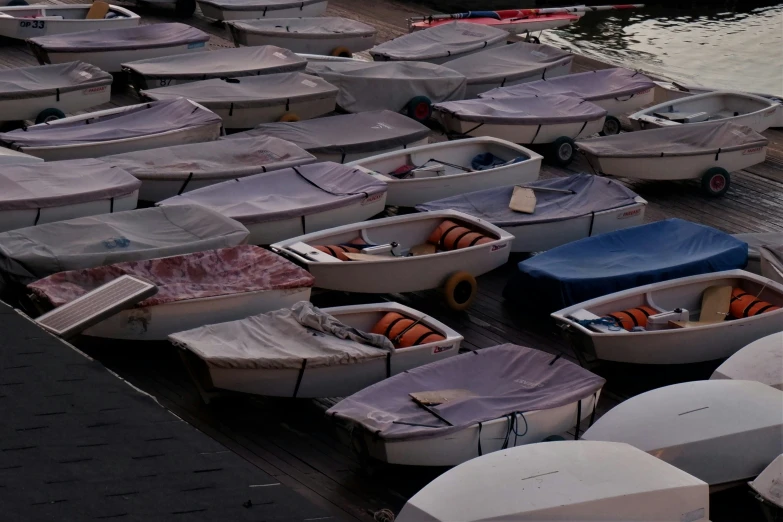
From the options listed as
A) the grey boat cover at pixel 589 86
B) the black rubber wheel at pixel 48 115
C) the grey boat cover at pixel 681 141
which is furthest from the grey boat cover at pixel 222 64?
the grey boat cover at pixel 681 141

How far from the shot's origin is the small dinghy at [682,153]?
15.3 m

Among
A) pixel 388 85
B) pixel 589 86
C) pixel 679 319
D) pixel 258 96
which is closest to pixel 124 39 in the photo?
pixel 258 96

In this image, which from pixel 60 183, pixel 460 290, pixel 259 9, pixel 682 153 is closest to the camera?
pixel 460 290

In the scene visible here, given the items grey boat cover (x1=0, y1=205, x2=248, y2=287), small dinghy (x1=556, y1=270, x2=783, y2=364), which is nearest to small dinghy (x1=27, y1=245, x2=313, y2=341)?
grey boat cover (x1=0, y1=205, x2=248, y2=287)

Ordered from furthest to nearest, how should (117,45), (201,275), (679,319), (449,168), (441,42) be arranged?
(441,42)
(117,45)
(449,168)
(679,319)
(201,275)

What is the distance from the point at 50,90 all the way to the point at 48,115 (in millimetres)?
360

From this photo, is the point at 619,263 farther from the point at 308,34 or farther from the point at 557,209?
the point at 308,34

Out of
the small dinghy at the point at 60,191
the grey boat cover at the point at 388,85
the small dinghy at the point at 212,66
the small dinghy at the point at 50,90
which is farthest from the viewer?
the grey boat cover at the point at 388,85

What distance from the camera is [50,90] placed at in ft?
51.9

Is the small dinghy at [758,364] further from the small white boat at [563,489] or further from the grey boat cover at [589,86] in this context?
the grey boat cover at [589,86]

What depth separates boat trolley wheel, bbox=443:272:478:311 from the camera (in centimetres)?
1188

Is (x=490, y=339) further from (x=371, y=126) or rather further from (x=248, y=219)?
(x=371, y=126)

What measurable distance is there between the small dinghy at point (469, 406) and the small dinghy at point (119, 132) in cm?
629

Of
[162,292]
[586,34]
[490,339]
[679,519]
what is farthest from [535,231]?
[586,34]
